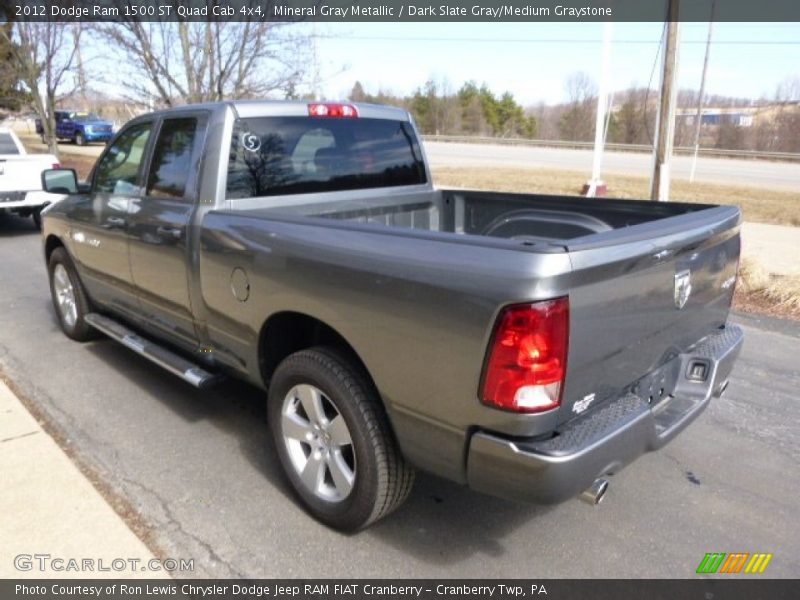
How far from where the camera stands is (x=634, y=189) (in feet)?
55.9

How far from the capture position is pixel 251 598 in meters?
2.50

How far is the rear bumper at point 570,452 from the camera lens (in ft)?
6.97

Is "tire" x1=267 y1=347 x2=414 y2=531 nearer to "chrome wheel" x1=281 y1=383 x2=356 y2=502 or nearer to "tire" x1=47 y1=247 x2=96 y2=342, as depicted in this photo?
"chrome wheel" x1=281 y1=383 x2=356 y2=502

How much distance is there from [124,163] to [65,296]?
1.73 m

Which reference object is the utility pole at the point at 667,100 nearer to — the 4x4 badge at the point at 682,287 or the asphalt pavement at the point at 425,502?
the asphalt pavement at the point at 425,502

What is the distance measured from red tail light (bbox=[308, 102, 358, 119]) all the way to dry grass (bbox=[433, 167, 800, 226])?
10330 millimetres

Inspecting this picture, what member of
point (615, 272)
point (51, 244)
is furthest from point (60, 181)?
point (615, 272)

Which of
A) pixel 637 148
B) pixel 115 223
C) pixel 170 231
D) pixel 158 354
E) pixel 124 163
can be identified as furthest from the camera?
pixel 637 148

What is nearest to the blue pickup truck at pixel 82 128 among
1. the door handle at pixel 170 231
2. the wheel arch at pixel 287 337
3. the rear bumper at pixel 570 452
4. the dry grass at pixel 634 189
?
the dry grass at pixel 634 189

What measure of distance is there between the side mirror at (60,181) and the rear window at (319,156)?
2.03 m

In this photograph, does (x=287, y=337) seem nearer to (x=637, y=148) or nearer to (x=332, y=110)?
(x=332, y=110)

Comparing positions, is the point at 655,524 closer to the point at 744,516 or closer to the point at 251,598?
the point at 744,516

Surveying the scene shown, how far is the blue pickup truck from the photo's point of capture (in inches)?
1369

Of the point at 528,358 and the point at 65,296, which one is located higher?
the point at 528,358
